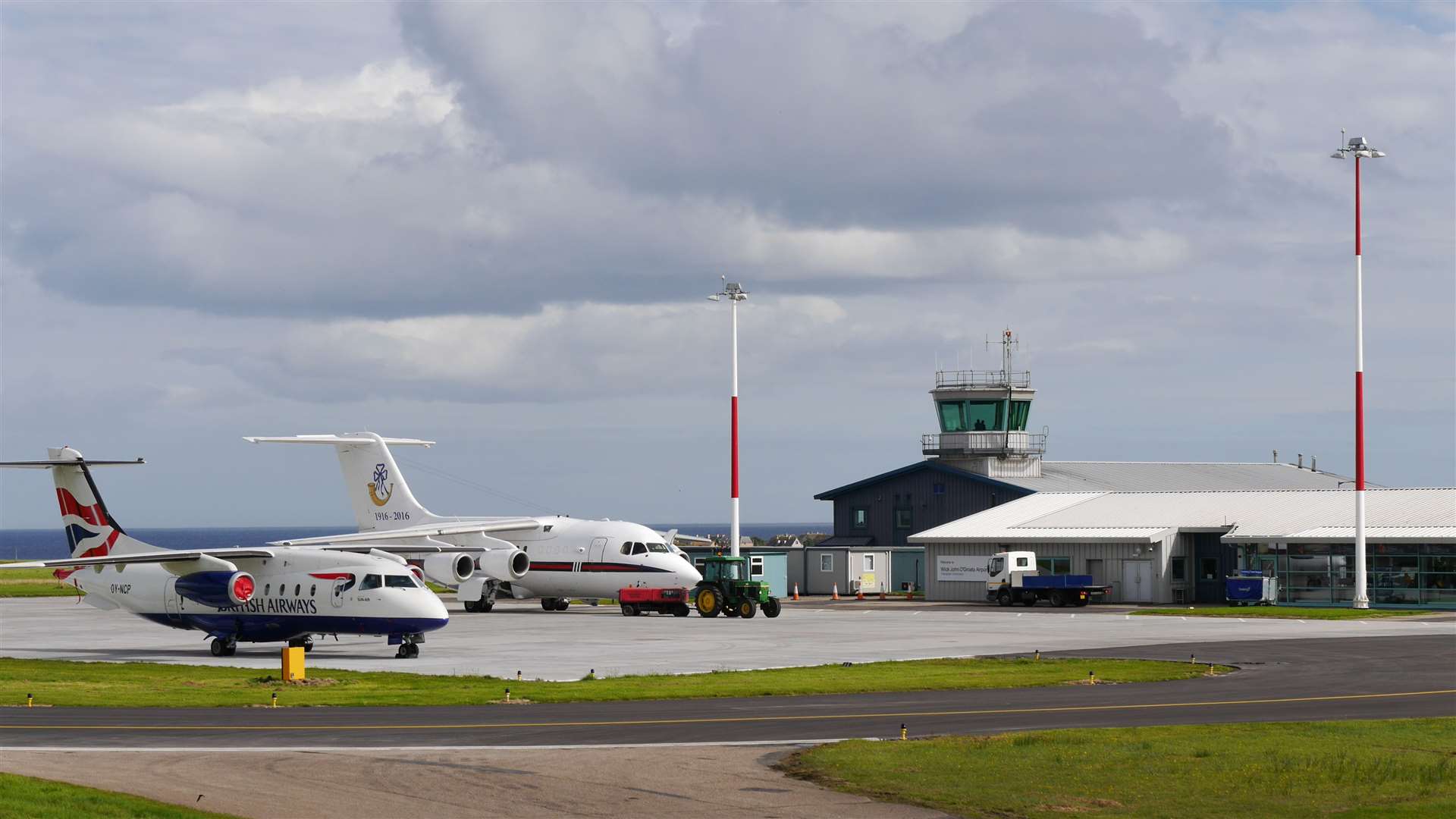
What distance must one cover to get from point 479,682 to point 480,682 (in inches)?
0.6

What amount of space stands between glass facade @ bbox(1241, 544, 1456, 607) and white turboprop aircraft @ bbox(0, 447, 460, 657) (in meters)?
43.2

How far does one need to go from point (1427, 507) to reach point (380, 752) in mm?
60998

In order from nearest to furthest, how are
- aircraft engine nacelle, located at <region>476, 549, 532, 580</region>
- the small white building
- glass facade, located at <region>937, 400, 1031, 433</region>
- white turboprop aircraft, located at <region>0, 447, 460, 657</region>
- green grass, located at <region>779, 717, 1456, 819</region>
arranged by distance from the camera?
1. green grass, located at <region>779, 717, 1456, 819</region>
2. white turboprop aircraft, located at <region>0, 447, 460, 657</region>
3. aircraft engine nacelle, located at <region>476, 549, 532, 580</region>
4. the small white building
5. glass facade, located at <region>937, 400, 1031, 433</region>

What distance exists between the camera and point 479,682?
32.5 metres

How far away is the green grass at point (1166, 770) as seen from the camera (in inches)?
704

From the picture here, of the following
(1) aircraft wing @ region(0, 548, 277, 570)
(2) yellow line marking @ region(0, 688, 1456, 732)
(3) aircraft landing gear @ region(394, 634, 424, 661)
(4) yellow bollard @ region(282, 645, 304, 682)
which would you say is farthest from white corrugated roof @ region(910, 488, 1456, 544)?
(4) yellow bollard @ region(282, 645, 304, 682)

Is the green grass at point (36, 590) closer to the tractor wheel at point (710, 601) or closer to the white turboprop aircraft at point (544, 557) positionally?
the white turboprop aircraft at point (544, 557)

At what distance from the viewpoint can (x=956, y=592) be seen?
254 ft

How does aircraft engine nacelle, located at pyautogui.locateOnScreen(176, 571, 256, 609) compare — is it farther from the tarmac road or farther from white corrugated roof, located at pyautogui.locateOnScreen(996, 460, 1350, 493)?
white corrugated roof, located at pyautogui.locateOnScreen(996, 460, 1350, 493)

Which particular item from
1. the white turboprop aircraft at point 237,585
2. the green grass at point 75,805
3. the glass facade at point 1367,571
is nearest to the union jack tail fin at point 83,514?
the white turboprop aircraft at point 237,585

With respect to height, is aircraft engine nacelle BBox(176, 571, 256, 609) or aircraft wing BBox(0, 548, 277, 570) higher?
aircraft wing BBox(0, 548, 277, 570)

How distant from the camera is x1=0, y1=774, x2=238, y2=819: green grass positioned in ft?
53.4

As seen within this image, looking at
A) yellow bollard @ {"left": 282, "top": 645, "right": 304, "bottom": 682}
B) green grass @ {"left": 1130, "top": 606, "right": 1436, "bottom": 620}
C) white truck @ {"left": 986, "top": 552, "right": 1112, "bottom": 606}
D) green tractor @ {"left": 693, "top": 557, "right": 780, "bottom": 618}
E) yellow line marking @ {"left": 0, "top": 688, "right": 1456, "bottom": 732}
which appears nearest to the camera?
yellow line marking @ {"left": 0, "top": 688, "right": 1456, "bottom": 732}

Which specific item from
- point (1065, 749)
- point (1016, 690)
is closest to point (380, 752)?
point (1065, 749)
